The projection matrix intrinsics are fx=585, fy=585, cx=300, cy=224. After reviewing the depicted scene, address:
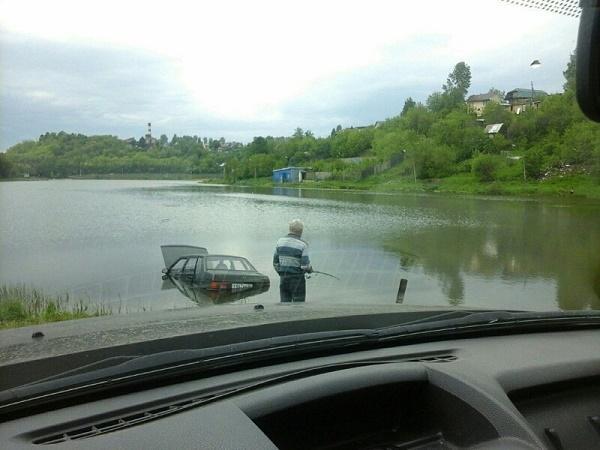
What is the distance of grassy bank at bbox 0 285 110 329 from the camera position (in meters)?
3.92

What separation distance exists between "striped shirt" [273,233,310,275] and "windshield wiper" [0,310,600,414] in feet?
11.6

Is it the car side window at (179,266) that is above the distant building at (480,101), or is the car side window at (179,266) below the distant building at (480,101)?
below

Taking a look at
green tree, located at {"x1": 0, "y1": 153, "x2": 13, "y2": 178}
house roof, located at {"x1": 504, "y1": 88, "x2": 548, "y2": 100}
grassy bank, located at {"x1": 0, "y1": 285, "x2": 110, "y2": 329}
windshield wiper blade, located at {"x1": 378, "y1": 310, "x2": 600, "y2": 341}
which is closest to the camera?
windshield wiper blade, located at {"x1": 378, "y1": 310, "x2": 600, "y2": 341}

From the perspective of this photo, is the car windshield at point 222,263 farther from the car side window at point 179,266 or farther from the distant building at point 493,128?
the distant building at point 493,128

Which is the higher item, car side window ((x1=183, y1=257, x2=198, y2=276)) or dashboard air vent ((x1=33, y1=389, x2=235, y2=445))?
dashboard air vent ((x1=33, y1=389, x2=235, y2=445))

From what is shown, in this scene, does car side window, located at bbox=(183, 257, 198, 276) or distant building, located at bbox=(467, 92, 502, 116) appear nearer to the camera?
car side window, located at bbox=(183, 257, 198, 276)

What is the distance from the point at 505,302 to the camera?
271 inches

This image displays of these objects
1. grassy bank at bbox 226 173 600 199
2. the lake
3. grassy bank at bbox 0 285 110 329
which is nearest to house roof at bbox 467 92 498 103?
the lake

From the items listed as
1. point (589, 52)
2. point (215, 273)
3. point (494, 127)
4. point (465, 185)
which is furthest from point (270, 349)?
point (465, 185)

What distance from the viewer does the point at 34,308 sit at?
4.68 meters

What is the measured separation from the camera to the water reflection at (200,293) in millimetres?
5312

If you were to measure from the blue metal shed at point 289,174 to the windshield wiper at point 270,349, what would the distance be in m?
6.54

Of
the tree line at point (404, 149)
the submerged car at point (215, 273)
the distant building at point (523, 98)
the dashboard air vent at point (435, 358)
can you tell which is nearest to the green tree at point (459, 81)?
the tree line at point (404, 149)

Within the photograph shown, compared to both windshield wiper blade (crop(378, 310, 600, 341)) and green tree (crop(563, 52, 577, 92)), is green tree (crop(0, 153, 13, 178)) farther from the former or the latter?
green tree (crop(563, 52, 577, 92))
